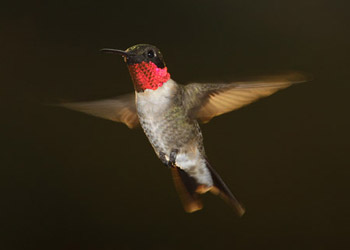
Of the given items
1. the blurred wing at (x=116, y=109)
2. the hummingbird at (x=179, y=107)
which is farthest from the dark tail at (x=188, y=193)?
the blurred wing at (x=116, y=109)

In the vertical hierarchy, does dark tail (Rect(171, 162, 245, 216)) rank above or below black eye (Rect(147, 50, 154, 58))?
below

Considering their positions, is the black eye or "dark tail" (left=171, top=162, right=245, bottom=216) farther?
"dark tail" (left=171, top=162, right=245, bottom=216)

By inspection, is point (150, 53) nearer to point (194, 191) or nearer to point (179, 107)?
point (179, 107)

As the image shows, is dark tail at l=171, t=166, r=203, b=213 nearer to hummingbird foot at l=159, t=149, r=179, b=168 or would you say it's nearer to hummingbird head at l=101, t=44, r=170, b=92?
hummingbird foot at l=159, t=149, r=179, b=168

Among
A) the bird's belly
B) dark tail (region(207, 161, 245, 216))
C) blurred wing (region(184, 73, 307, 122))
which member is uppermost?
blurred wing (region(184, 73, 307, 122))

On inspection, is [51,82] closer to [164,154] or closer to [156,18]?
[156,18]

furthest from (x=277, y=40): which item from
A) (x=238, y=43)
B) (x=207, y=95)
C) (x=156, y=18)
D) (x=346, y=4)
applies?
(x=207, y=95)

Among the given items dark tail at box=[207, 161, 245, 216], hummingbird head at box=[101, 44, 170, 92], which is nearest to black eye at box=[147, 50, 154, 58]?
hummingbird head at box=[101, 44, 170, 92]
